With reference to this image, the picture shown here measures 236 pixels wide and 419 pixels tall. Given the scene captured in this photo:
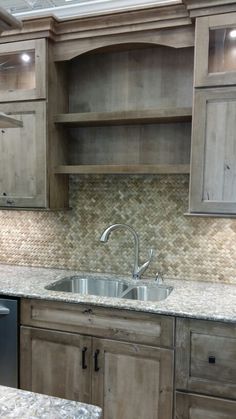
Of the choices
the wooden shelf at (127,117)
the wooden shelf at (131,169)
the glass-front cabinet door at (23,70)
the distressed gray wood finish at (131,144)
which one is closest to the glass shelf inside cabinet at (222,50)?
the wooden shelf at (127,117)

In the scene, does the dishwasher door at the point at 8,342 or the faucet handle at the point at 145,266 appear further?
the faucet handle at the point at 145,266

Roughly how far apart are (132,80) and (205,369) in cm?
189

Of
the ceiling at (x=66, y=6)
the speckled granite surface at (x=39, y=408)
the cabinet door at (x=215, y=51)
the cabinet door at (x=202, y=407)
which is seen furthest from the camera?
the ceiling at (x=66, y=6)

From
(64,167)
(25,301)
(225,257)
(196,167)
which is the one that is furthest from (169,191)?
(25,301)

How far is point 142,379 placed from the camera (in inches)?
71.2

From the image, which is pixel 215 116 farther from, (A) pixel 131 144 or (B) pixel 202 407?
(B) pixel 202 407

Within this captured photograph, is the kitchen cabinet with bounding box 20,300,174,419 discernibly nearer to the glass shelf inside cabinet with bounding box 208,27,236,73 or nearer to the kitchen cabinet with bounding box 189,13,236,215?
the kitchen cabinet with bounding box 189,13,236,215

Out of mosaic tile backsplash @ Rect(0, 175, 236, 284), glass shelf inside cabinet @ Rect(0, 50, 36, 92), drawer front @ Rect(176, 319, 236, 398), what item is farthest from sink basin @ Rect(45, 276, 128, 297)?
glass shelf inside cabinet @ Rect(0, 50, 36, 92)

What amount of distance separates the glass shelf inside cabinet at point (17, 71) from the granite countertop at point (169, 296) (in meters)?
1.32

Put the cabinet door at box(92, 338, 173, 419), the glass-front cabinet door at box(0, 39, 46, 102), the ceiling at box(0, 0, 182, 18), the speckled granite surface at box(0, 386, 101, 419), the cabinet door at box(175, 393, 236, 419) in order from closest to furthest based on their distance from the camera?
the speckled granite surface at box(0, 386, 101, 419), the cabinet door at box(175, 393, 236, 419), the cabinet door at box(92, 338, 173, 419), the glass-front cabinet door at box(0, 39, 46, 102), the ceiling at box(0, 0, 182, 18)

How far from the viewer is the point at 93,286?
248 cm

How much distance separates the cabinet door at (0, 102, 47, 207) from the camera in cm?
Answer: 228

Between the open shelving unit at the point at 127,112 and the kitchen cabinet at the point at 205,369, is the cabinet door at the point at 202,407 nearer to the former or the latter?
the kitchen cabinet at the point at 205,369

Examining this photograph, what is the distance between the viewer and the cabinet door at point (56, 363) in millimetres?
1928
